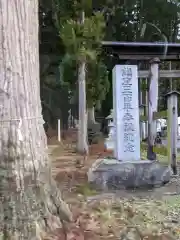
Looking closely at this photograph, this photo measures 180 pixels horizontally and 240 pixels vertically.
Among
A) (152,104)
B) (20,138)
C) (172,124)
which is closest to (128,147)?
(172,124)

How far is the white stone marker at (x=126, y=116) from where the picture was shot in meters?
6.18

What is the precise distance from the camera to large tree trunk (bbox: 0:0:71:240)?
2.94m

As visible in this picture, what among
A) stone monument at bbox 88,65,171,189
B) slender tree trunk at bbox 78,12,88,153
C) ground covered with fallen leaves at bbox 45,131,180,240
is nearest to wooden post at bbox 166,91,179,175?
stone monument at bbox 88,65,171,189

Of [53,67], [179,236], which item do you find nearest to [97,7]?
[53,67]

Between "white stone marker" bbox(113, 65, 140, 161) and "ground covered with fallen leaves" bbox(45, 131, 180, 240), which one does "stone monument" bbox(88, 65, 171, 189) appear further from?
"ground covered with fallen leaves" bbox(45, 131, 180, 240)

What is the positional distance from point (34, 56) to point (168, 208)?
2702 mm

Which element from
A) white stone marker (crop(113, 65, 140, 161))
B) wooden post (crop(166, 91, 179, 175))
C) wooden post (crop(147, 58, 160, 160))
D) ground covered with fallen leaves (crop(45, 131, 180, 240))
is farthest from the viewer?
wooden post (crop(147, 58, 160, 160))

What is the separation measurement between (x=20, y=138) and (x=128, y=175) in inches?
124

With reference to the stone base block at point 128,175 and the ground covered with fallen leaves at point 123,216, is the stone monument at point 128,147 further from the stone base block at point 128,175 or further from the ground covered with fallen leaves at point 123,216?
the ground covered with fallen leaves at point 123,216

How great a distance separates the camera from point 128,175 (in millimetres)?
5785

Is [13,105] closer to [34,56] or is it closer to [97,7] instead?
[34,56]

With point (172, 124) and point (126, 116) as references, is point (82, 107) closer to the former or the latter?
point (172, 124)

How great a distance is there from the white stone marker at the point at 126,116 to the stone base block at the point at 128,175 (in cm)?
28

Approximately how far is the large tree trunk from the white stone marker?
3057 mm
